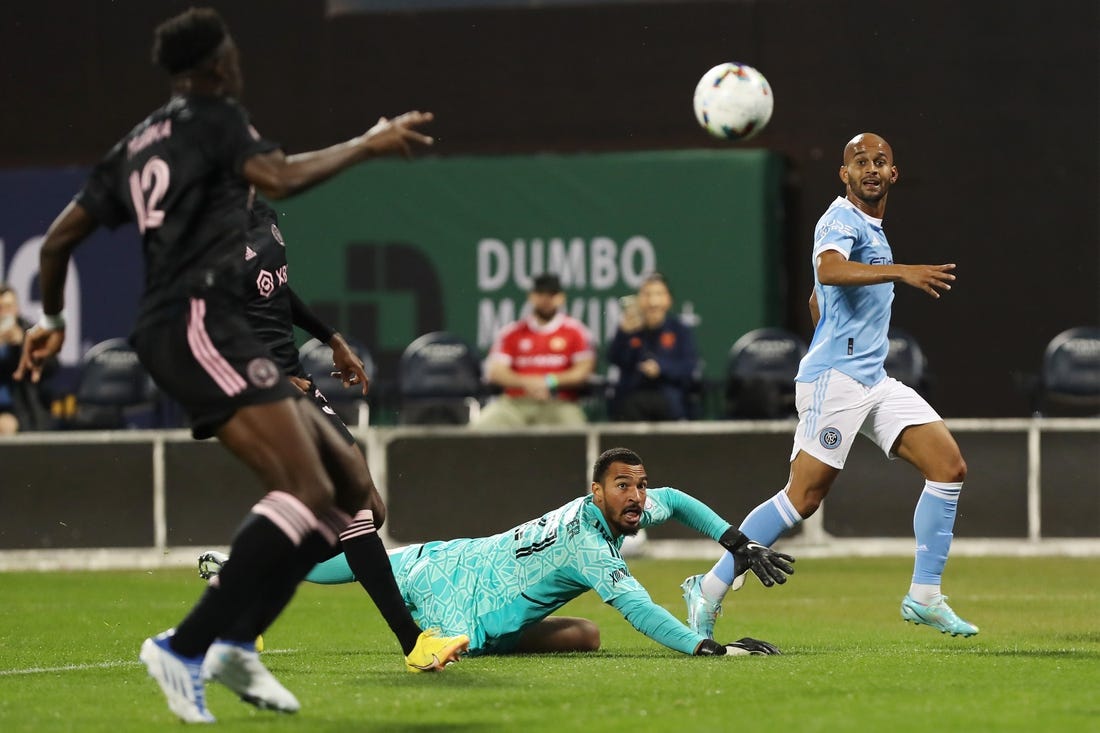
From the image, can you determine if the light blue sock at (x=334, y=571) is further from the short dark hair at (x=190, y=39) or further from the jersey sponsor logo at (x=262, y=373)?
the short dark hair at (x=190, y=39)

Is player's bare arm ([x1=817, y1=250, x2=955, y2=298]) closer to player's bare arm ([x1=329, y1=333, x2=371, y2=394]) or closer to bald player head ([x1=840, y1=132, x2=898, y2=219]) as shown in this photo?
bald player head ([x1=840, y1=132, x2=898, y2=219])

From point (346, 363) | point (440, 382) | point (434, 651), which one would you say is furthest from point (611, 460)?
point (440, 382)

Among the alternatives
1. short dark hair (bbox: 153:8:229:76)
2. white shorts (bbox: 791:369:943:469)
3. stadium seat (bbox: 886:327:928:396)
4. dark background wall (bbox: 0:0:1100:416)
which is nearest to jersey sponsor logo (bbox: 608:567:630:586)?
white shorts (bbox: 791:369:943:469)

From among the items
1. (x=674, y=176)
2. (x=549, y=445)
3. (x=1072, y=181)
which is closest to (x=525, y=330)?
(x=549, y=445)

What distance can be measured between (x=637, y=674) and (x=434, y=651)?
2.59 feet

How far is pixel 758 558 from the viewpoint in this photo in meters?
7.82

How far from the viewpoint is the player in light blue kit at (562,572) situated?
742 centimetres

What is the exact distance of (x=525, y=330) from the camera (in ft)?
49.1

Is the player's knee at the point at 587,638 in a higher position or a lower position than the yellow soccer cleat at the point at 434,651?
lower

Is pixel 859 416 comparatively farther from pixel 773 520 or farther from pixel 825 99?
pixel 825 99

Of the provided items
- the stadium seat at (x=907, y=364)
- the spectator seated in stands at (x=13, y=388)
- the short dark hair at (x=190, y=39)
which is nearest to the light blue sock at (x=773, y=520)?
the short dark hair at (x=190, y=39)

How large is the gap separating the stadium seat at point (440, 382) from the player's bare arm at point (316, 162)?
9678mm

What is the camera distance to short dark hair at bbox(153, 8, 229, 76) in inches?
230

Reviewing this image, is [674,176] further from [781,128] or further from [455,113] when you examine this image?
[455,113]
